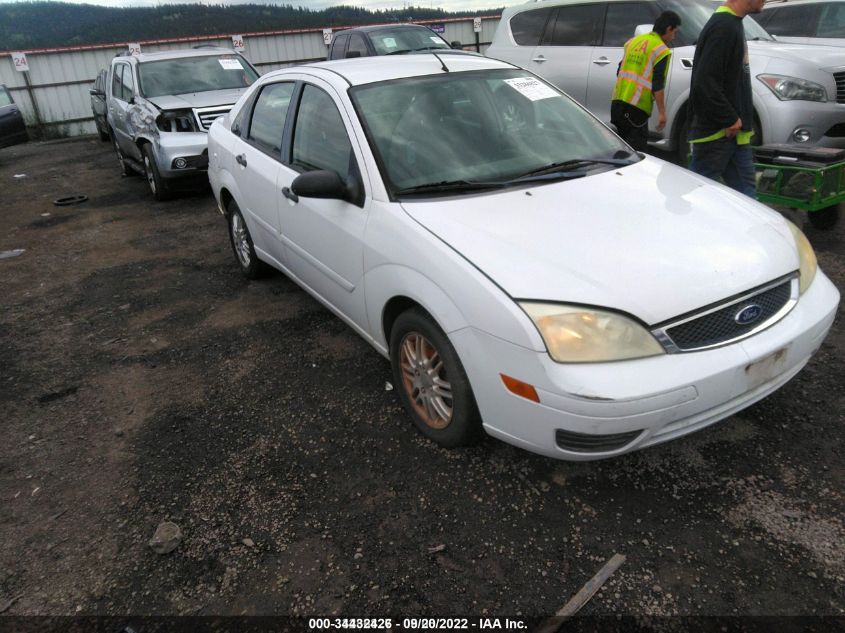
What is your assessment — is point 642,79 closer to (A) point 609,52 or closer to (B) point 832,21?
(A) point 609,52

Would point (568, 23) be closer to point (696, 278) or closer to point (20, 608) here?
point (696, 278)

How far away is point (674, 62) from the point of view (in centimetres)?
666

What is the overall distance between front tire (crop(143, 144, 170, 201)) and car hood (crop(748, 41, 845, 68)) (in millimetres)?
6872

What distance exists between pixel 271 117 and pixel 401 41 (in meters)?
7.55

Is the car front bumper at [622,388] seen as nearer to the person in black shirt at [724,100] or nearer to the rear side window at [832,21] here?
the person in black shirt at [724,100]

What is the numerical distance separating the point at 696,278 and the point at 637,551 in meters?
1.06

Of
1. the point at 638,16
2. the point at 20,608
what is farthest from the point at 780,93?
the point at 20,608

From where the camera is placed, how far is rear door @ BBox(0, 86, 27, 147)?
10797 mm

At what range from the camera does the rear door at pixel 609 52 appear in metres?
7.11

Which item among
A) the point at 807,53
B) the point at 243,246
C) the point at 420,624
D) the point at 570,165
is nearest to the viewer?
the point at 420,624

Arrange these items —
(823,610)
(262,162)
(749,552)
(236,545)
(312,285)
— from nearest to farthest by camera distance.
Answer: (823,610) < (749,552) < (236,545) < (312,285) < (262,162)

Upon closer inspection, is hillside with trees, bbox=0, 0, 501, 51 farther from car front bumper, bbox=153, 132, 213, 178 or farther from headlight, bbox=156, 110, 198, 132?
car front bumper, bbox=153, 132, 213, 178

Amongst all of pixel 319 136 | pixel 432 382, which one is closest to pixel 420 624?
pixel 432 382

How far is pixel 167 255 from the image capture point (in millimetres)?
6078
